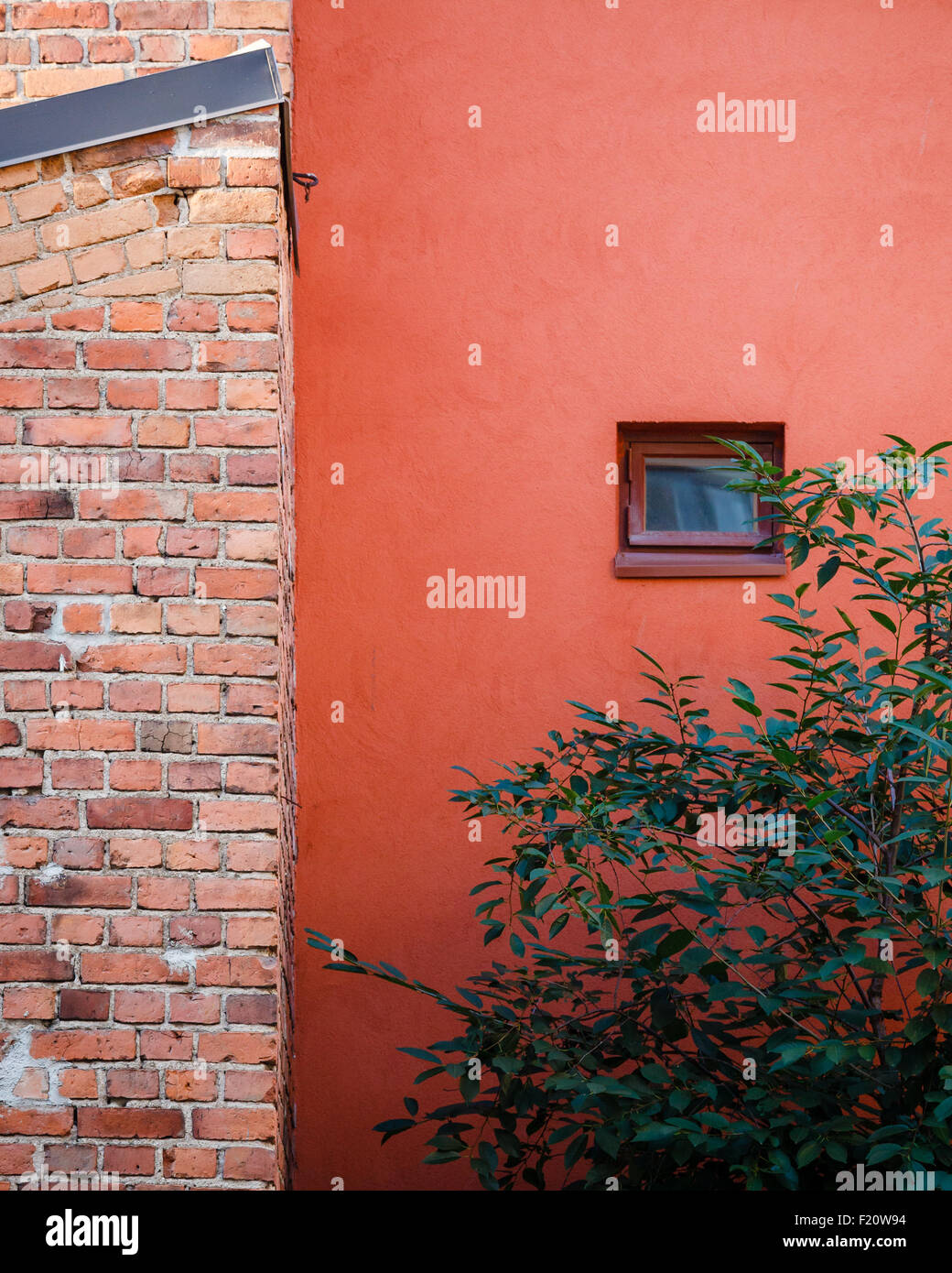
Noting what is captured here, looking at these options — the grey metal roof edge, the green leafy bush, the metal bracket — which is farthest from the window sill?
the grey metal roof edge

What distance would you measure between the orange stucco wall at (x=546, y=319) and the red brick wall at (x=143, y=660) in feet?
2.74

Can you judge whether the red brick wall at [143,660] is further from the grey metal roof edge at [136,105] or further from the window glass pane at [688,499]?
the window glass pane at [688,499]

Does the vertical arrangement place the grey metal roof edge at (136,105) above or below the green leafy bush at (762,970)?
above

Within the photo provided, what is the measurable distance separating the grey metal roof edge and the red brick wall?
0.04m

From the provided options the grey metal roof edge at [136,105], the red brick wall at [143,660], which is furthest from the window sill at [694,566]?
the grey metal roof edge at [136,105]

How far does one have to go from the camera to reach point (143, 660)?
2.24 m

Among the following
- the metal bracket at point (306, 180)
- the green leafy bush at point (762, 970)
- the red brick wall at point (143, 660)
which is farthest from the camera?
the metal bracket at point (306, 180)

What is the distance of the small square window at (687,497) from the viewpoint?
3.17m

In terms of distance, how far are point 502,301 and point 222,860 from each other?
6.03ft

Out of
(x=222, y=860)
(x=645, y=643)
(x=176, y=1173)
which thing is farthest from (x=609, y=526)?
(x=176, y=1173)

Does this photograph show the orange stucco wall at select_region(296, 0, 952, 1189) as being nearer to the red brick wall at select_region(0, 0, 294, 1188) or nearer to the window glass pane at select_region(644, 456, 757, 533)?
the window glass pane at select_region(644, 456, 757, 533)

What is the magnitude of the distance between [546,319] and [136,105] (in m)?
1.32

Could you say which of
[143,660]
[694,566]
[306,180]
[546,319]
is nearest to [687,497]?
[694,566]

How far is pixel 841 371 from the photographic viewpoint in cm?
319
